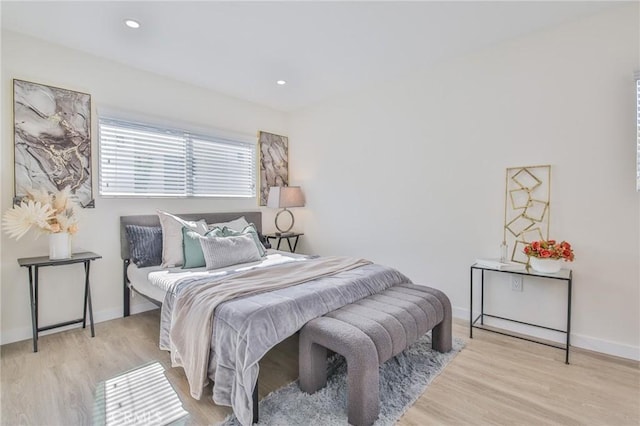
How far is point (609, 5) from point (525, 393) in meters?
2.79

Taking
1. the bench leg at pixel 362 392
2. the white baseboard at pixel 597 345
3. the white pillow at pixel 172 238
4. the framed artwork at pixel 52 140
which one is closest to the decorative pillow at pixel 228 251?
the white pillow at pixel 172 238

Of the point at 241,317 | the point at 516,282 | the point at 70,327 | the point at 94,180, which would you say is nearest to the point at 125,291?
the point at 70,327

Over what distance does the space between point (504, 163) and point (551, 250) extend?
2.84ft

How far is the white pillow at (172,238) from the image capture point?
300cm

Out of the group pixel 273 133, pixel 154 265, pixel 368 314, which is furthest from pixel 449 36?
pixel 154 265

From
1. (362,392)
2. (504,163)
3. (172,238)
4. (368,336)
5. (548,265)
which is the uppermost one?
(504,163)

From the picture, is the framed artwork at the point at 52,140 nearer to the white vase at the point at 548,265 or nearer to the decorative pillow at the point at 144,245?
the decorative pillow at the point at 144,245

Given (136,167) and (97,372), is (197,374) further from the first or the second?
(136,167)

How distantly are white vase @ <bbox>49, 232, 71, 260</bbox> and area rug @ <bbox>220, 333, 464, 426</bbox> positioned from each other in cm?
204

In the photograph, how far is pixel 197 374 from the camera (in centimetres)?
184

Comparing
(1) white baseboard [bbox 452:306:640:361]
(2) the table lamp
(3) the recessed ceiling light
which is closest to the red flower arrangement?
(1) white baseboard [bbox 452:306:640:361]

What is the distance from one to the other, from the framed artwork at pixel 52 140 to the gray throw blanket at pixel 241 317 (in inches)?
62.3

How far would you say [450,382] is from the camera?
206cm

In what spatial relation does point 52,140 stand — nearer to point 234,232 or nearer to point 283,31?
point 234,232
